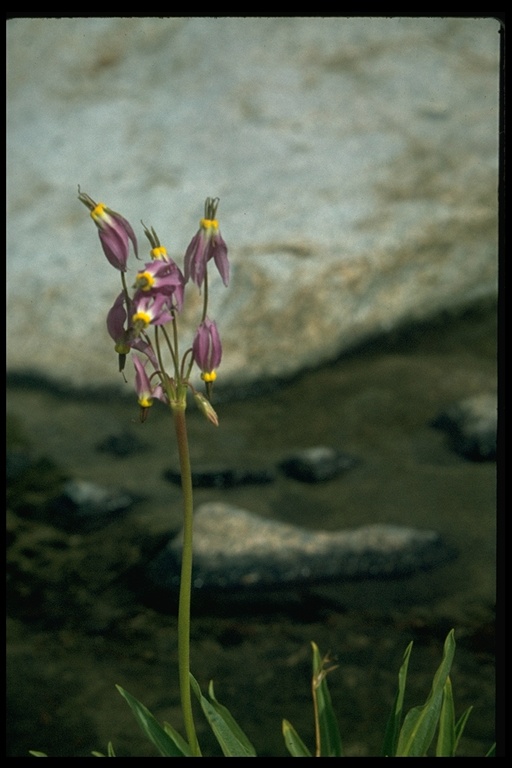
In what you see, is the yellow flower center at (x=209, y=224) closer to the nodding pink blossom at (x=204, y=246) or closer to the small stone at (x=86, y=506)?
the nodding pink blossom at (x=204, y=246)

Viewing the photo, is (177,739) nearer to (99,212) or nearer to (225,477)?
(99,212)

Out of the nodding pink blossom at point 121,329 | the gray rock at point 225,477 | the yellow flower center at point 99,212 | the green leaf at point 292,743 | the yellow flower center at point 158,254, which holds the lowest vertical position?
the green leaf at point 292,743

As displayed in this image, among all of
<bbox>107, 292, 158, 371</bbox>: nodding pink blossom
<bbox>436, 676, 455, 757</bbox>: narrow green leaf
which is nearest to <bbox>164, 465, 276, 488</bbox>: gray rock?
<bbox>436, 676, 455, 757</bbox>: narrow green leaf

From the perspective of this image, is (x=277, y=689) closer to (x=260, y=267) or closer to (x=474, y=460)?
(x=474, y=460)

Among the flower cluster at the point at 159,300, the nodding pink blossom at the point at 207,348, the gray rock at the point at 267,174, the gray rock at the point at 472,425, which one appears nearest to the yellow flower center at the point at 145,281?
the flower cluster at the point at 159,300

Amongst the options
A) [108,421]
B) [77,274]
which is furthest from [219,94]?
[108,421]

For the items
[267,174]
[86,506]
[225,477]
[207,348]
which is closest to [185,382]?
[207,348]

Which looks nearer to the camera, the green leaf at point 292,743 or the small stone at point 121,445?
the green leaf at point 292,743
